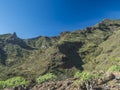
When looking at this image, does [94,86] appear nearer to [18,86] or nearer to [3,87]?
[18,86]

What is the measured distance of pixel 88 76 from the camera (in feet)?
460

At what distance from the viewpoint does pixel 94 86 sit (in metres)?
130

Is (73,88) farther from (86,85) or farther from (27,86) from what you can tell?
(27,86)

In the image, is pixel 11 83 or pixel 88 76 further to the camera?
pixel 11 83

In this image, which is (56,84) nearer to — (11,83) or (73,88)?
(73,88)

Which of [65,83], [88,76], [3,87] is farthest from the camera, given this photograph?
[3,87]

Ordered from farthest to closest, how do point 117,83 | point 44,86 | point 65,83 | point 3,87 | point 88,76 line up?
point 3,87
point 44,86
point 65,83
point 88,76
point 117,83

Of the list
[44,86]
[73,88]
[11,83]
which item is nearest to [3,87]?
[11,83]

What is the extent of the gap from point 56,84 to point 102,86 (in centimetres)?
3234

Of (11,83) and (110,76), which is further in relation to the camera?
(11,83)

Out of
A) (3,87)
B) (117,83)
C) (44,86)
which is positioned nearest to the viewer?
(117,83)

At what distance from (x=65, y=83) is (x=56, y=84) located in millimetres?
7151

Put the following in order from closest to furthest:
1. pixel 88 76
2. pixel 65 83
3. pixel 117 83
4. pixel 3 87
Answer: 1. pixel 117 83
2. pixel 88 76
3. pixel 65 83
4. pixel 3 87

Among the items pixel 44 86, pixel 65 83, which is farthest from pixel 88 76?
pixel 44 86
